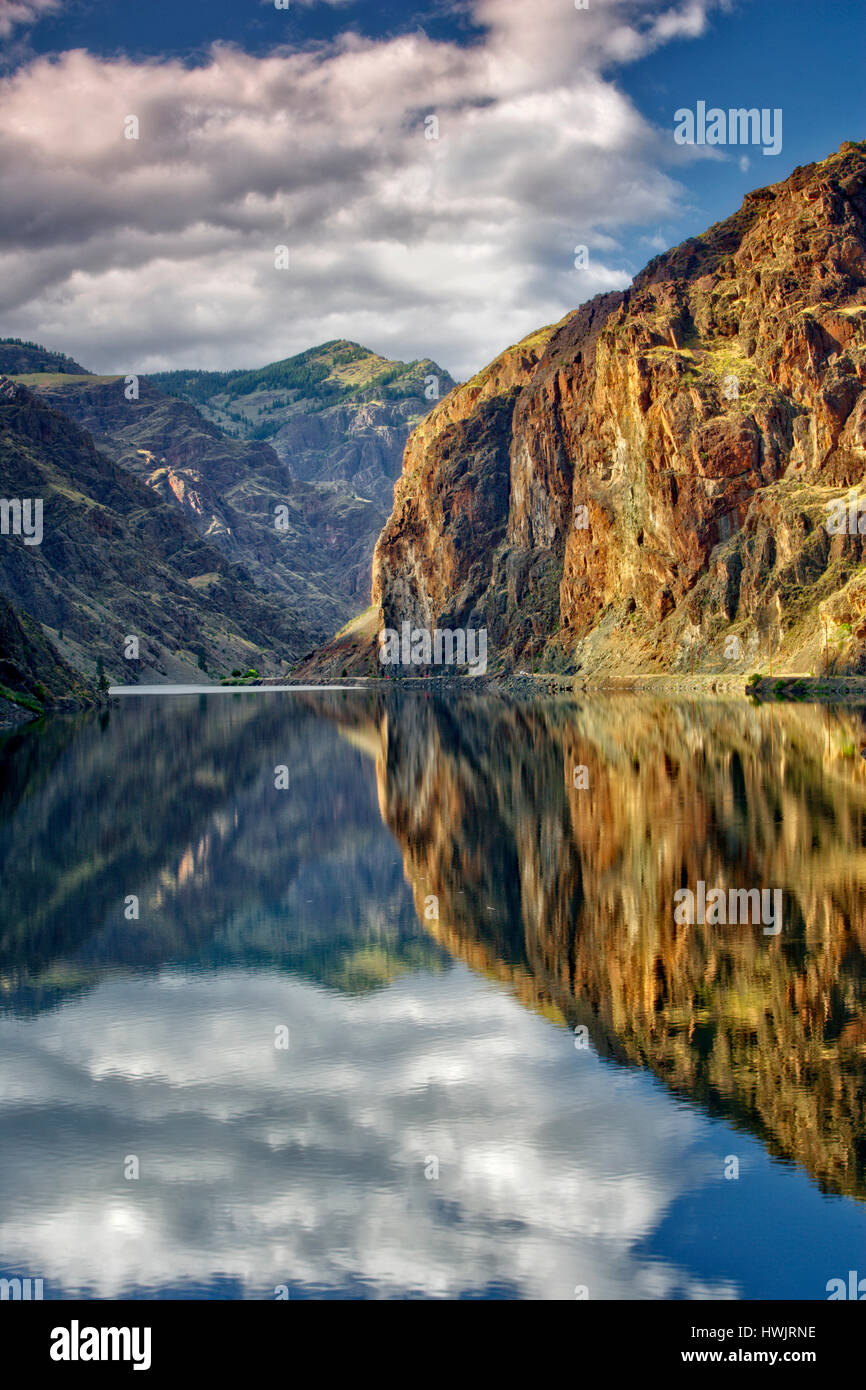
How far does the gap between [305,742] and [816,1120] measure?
82.8m

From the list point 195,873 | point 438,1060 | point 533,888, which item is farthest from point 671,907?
point 195,873

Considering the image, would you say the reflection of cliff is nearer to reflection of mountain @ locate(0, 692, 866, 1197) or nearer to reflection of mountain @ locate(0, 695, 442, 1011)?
reflection of mountain @ locate(0, 692, 866, 1197)

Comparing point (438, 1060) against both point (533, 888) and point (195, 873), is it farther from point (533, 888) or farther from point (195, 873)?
point (195, 873)

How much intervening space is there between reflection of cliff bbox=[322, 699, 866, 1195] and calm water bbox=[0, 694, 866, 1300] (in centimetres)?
11

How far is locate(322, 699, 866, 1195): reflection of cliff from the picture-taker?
18812 mm

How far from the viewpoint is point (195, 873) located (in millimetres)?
39812

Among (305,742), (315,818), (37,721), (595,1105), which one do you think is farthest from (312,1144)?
(37,721)

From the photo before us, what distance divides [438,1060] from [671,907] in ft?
38.4

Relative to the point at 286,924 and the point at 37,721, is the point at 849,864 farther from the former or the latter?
the point at 37,721

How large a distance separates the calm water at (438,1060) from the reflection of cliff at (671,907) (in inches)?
4.3

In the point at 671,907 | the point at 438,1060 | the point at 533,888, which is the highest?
the point at 533,888

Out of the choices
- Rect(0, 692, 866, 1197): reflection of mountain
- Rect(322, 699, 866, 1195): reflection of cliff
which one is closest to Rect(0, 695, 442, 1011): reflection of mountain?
Rect(0, 692, 866, 1197): reflection of mountain

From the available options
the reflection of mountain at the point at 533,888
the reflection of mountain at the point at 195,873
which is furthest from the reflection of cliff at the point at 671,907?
the reflection of mountain at the point at 195,873

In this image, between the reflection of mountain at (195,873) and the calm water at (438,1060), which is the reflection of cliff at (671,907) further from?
the reflection of mountain at (195,873)
